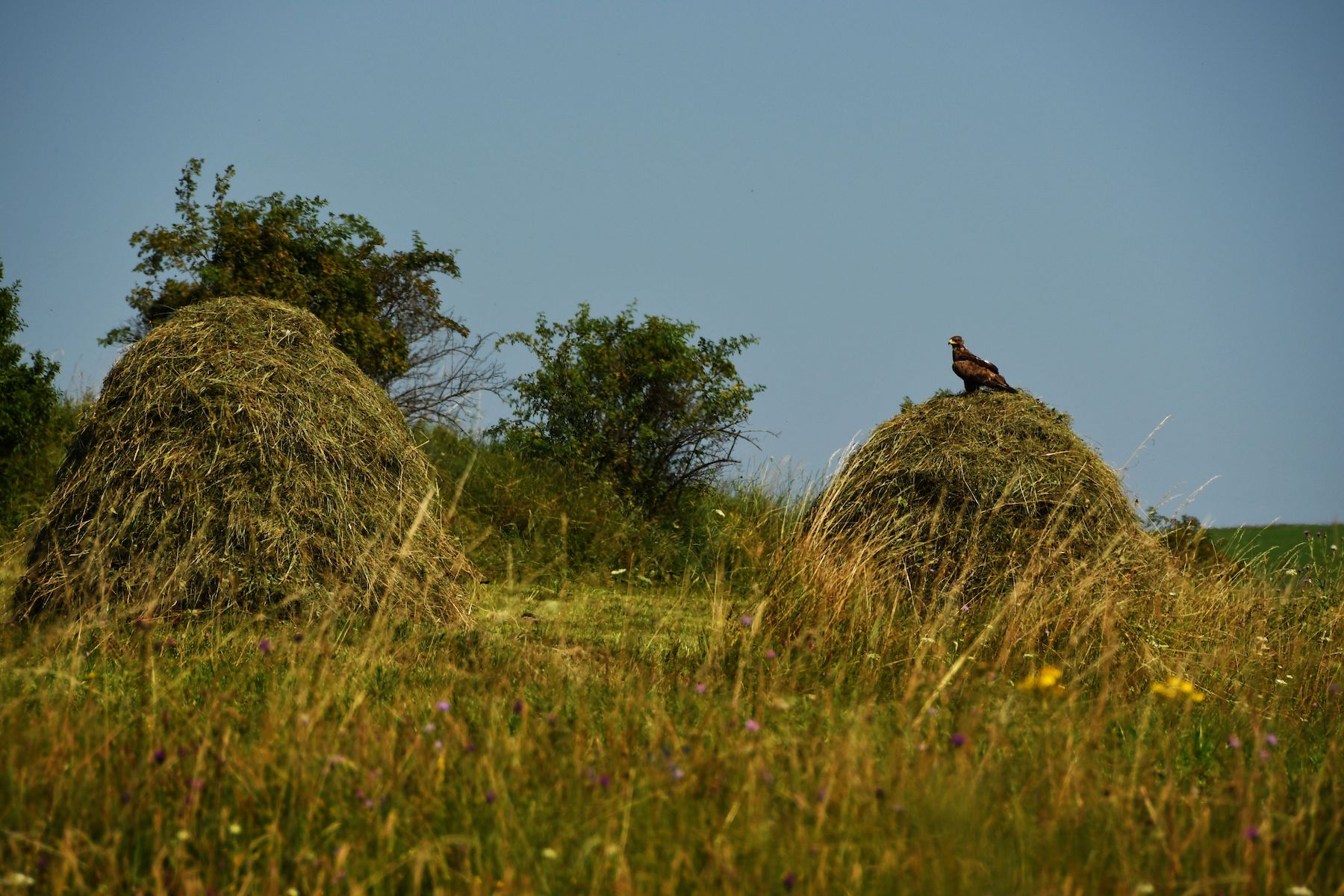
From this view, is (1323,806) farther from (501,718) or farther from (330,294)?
(330,294)

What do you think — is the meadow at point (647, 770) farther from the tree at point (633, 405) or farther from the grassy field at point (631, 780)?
the tree at point (633, 405)

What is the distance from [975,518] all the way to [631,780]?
4598 mm

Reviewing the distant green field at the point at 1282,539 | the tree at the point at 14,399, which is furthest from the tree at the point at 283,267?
the distant green field at the point at 1282,539

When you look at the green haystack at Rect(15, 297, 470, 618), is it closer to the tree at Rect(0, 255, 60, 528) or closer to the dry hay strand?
the dry hay strand

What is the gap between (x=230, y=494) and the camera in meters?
6.78

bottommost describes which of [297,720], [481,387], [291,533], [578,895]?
[578,895]

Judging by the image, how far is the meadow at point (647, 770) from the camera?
3.05m

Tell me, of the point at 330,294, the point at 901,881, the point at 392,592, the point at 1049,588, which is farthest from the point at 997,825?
the point at 330,294

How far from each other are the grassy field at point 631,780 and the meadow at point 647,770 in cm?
2

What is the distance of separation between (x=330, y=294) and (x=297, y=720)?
10.7 meters

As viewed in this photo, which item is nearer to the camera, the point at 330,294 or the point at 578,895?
the point at 578,895

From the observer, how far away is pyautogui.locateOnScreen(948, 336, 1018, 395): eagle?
27.7ft

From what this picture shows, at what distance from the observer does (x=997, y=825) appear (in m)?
3.42

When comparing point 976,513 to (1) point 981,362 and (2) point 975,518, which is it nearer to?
(2) point 975,518
